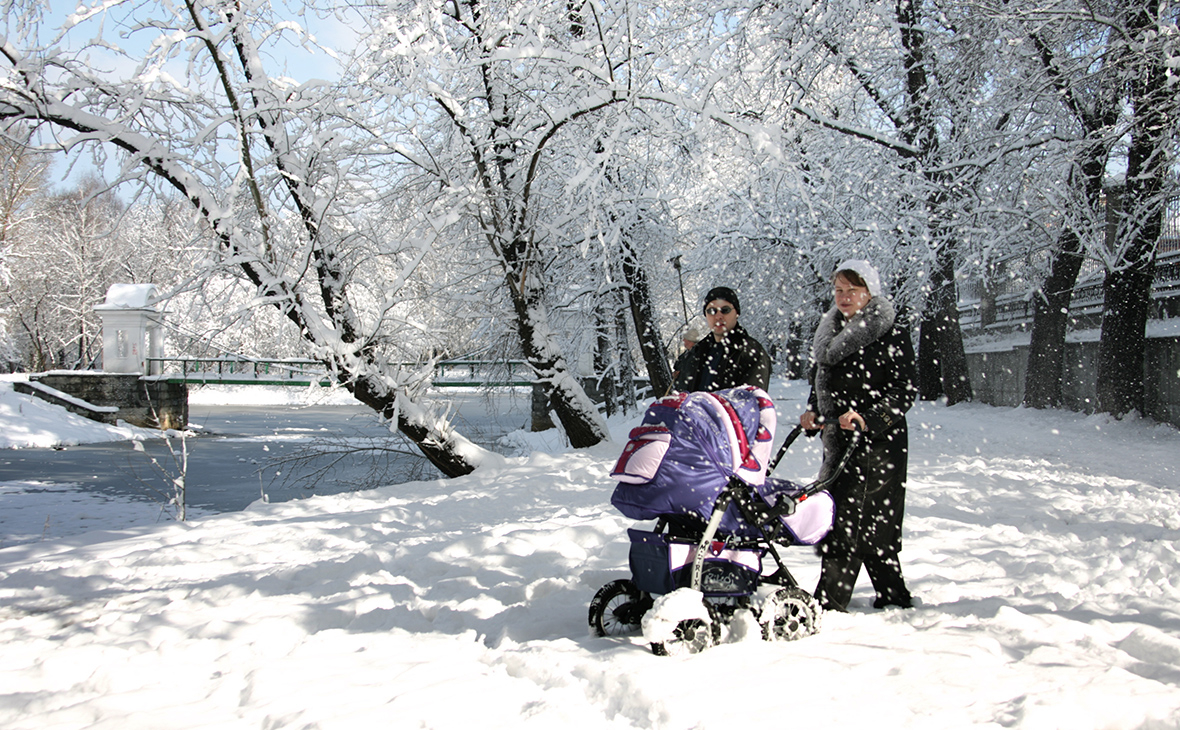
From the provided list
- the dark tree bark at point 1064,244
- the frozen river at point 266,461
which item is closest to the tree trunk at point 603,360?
the frozen river at point 266,461

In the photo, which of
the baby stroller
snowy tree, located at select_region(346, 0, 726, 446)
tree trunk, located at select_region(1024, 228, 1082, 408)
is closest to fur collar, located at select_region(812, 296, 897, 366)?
the baby stroller

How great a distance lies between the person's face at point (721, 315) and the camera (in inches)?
173

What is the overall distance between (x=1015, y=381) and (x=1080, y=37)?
27.4 ft

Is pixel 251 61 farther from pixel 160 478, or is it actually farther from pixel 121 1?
pixel 160 478

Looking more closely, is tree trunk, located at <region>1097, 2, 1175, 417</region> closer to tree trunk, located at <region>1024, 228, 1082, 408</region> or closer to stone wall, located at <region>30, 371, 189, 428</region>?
tree trunk, located at <region>1024, 228, 1082, 408</region>

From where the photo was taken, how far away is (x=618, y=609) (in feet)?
11.5

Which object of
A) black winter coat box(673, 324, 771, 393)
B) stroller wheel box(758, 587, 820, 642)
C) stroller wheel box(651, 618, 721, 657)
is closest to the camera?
stroller wheel box(651, 618, 721, 657)

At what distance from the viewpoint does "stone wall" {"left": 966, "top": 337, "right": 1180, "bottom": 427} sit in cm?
1113

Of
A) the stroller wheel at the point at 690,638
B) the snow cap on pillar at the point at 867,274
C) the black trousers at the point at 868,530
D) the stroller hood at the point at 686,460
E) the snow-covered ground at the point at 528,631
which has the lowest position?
the snow-covered ground at the point at 528,631

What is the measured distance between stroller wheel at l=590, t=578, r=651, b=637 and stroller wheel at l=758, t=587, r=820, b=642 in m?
0.56

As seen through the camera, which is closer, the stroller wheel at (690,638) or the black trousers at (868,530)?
the stroller wheel at (690,638)

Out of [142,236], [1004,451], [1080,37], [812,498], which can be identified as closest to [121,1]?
[142,236]

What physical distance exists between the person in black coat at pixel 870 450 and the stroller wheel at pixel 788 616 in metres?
0.45

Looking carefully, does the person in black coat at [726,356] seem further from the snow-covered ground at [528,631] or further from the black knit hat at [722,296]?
the snow-covered ground at [528,631]
